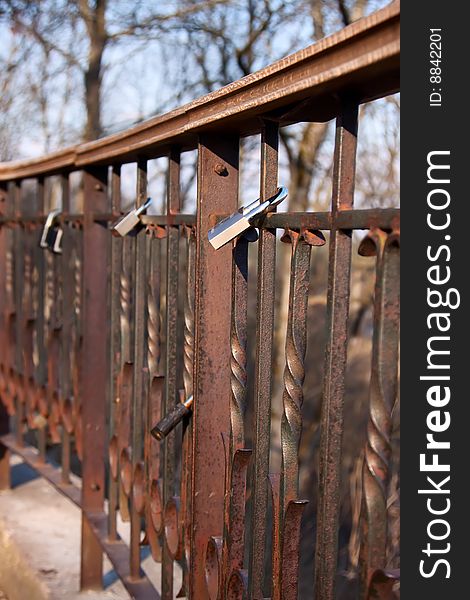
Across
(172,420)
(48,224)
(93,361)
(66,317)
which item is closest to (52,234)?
(48,224)

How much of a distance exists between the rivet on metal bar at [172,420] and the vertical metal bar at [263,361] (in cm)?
34

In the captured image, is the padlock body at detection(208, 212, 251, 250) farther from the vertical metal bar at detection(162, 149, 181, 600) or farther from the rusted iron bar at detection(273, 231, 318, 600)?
the vertical metal bar at detection(162, 149, 181, 600)

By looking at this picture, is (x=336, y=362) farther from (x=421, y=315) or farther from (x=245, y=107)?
(x=245, y=107)

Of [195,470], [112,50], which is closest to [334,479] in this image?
[195,470]

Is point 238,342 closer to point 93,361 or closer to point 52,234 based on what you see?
point 93,361

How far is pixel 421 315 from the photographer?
1035mm

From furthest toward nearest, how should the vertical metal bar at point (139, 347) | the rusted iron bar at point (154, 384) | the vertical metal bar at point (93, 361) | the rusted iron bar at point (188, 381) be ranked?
the vertical metal bar at point (93, 361)
the vertical metal bar at point (139, 347)
the rusted iron bar at point (154, 384)
the rusted iron bar at point (188, 381)

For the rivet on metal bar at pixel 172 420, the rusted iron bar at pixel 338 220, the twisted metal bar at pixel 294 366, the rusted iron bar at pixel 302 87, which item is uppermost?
the rusted iron bar at pixel 302 87

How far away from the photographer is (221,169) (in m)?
1.75

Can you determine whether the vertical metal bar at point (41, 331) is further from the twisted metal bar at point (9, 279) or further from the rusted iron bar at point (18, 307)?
the twisted metal bar at point (9, 279)

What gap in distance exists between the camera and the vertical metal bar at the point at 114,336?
Result: 2350mm

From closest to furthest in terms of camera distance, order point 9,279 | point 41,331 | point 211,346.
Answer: point 211,346
point 41,331
point 9,279

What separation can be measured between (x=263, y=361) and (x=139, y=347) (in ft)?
2.47

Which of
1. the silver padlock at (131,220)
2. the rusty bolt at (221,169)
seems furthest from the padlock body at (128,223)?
the rusty bolt at (221,169)
